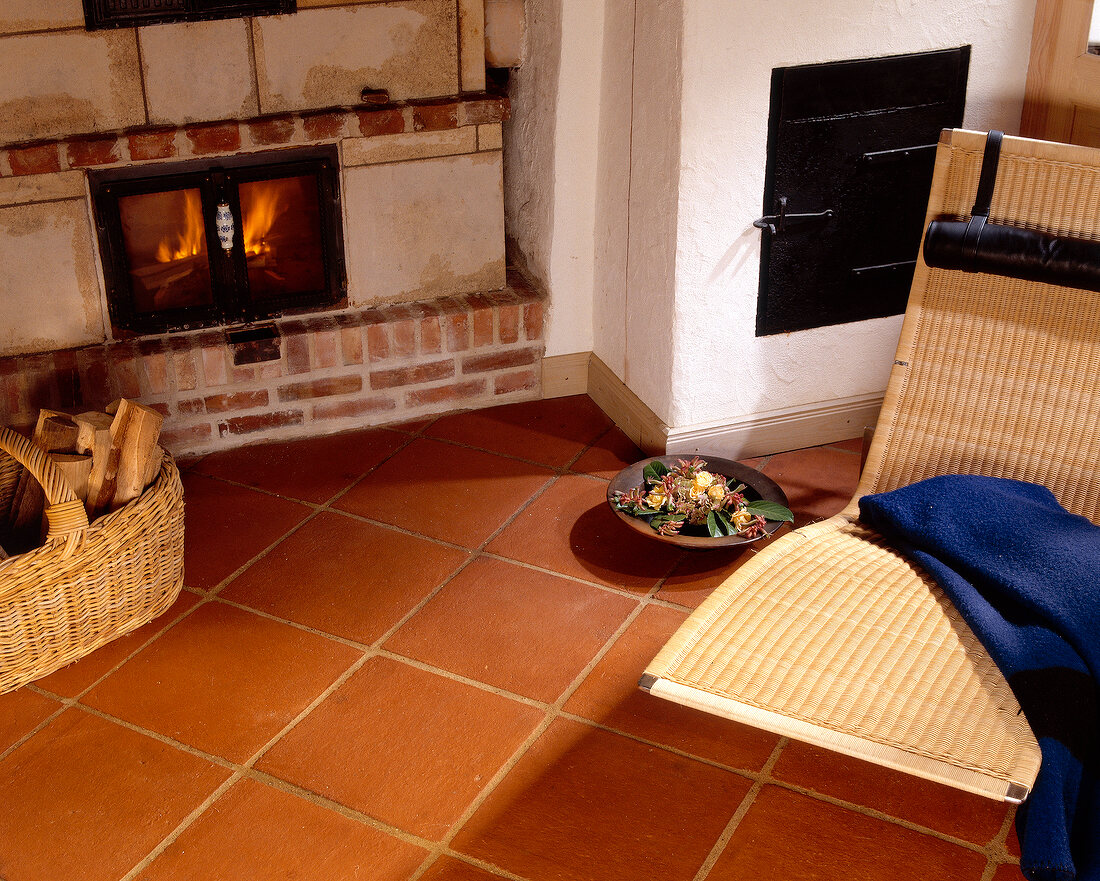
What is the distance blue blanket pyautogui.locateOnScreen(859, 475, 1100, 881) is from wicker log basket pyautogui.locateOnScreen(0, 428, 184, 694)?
1.39 m

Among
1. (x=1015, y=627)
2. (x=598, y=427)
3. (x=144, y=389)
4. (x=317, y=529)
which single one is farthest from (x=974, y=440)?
(x=144, y=389)

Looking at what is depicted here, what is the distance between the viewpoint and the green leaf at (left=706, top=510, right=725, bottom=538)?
2504 mm

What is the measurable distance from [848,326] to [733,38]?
0.80 m

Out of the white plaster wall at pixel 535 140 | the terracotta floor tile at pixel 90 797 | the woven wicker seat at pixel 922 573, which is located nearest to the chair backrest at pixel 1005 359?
the woven wicker seat at pixel 922 573

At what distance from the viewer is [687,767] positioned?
6.53 ft

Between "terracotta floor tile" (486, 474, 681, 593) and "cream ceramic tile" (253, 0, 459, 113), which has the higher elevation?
"cream ceramic tile" (253, 0, 459, 113)

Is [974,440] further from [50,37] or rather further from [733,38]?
[50,37]

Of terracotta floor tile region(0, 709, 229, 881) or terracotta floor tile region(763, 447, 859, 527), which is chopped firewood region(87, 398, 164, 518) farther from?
terracotta floor tile region(763, 447, 859, 527)

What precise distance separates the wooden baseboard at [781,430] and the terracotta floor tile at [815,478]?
0.04 metres

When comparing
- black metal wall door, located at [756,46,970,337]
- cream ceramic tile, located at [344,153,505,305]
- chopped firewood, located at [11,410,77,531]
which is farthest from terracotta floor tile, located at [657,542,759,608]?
chopped firewood, located at [11,410,77,531]

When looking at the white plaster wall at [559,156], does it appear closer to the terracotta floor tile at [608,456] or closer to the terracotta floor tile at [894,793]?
the terracotta floor tile at [608,456]

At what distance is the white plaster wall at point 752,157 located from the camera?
2.49 meters

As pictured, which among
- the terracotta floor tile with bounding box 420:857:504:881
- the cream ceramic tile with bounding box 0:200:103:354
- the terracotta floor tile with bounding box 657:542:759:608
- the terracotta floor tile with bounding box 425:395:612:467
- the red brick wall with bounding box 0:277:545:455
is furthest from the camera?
the terracotta floor tile with bounding box 425:395:612:467

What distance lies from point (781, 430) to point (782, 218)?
588 mm
